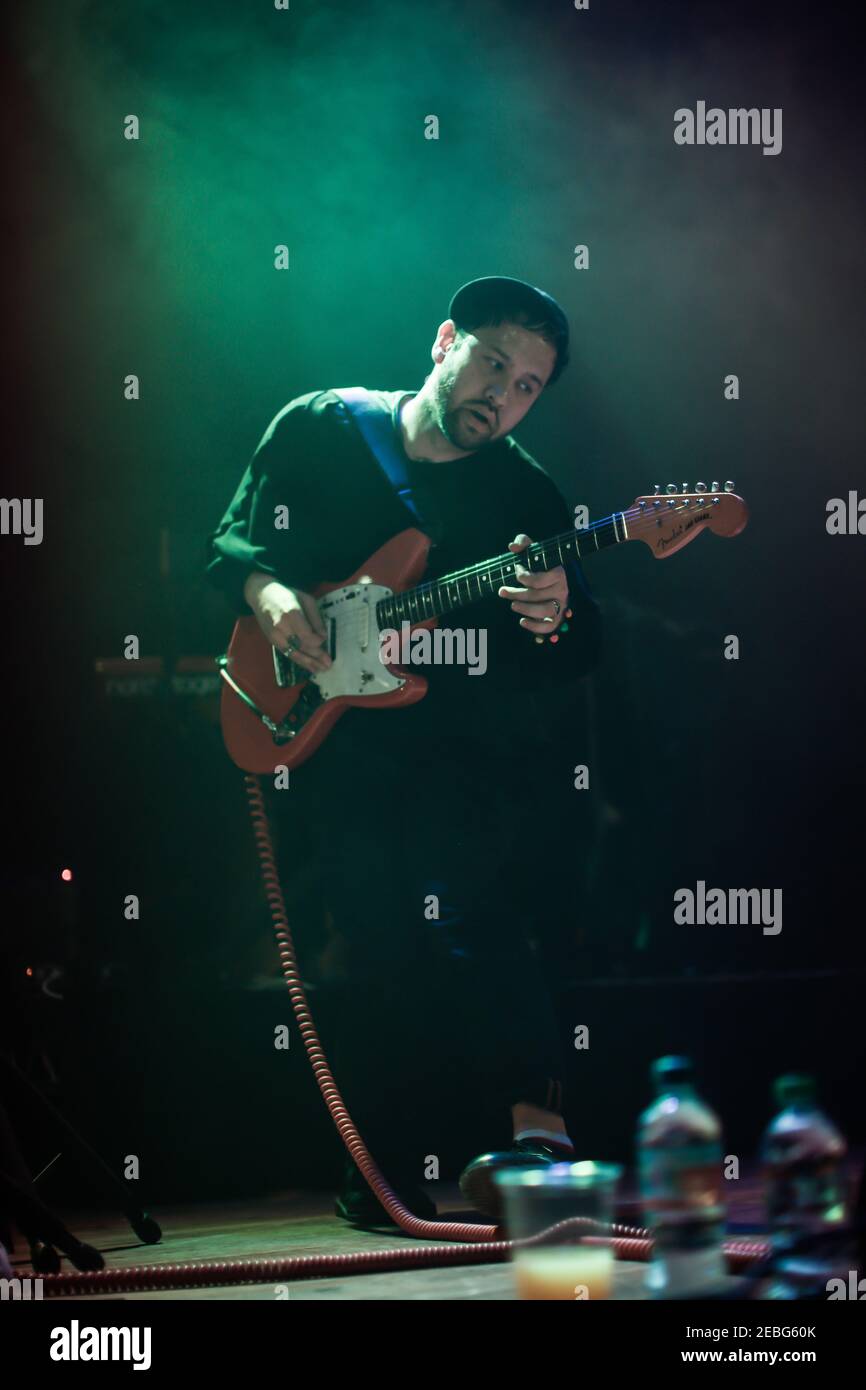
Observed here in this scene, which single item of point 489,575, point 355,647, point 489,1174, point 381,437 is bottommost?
point 489,1174

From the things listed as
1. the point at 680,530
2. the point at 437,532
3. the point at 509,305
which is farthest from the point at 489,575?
the point at 509,305

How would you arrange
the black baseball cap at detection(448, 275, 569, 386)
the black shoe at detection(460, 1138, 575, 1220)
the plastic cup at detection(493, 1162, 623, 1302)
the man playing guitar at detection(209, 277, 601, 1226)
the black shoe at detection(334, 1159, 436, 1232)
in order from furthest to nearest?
the black baseball cap at detection(448, 275, 569, 386) < the man playing guitar at detection(209, 277, 601, 1226) < the black shoe at detection(334, 1159, 436, 1232) < the black shoe at detection(460, 1138, 575, 1220) < the plastic cup at detection(493, 1162, 623, 1302)

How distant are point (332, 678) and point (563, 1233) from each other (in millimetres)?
1482

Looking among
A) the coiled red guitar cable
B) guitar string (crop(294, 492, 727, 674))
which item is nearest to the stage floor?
the coiled red guitar cable

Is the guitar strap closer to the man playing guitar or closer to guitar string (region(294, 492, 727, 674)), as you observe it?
the man playing guitar

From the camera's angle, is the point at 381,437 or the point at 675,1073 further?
the point at 381,437

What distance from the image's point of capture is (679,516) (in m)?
2.74

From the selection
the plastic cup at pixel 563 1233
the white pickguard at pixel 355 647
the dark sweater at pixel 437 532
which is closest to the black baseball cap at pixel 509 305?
the dark sweater at pixel 437 532

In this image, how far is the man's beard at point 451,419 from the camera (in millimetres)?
2959

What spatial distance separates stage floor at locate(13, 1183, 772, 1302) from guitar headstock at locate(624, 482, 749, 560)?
1.24 meters

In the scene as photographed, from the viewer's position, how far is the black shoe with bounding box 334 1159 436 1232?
2693 mm

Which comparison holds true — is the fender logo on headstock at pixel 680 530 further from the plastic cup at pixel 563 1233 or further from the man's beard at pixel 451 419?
the plastic cup at pixel 563 1233

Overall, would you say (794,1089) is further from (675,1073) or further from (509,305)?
(509,305)
